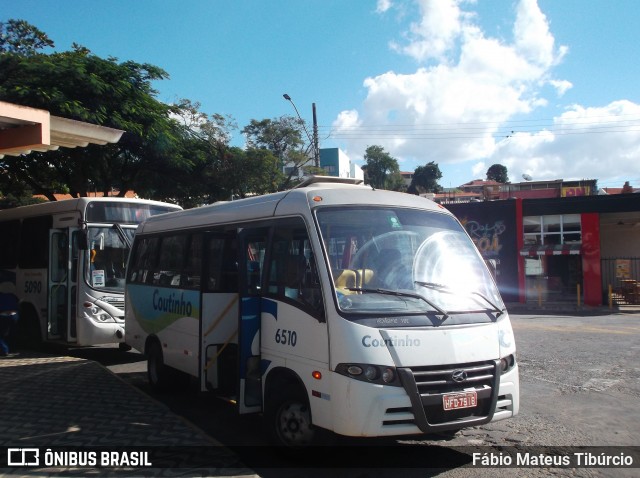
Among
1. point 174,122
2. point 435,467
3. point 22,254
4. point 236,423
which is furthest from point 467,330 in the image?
point 174,122

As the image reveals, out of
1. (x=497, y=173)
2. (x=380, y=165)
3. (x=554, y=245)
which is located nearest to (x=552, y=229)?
(x=554, y=245)

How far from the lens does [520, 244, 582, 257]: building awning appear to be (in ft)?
86.0

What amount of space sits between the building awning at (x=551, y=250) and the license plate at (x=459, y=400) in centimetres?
2343

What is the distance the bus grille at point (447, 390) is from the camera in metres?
4.74

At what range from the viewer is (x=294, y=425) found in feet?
17.7

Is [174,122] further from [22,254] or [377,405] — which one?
[377,405]

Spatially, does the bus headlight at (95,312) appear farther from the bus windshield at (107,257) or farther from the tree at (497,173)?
the tree at (497,173)

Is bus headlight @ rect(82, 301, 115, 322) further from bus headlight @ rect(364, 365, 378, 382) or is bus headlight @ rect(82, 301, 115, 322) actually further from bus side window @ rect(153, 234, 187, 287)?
bus headlight @ rect(364, 365, 378, 382)

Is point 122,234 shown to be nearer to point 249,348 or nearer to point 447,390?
point 249,348

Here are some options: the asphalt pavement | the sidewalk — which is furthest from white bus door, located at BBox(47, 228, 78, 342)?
the sidewalk

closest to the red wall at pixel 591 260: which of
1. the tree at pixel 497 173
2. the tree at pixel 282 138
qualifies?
the tree at pixel 282 138

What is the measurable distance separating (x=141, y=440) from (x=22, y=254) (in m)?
8.45

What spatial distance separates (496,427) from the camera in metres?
6.69

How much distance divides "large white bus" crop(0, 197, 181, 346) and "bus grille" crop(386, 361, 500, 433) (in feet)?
24.8
